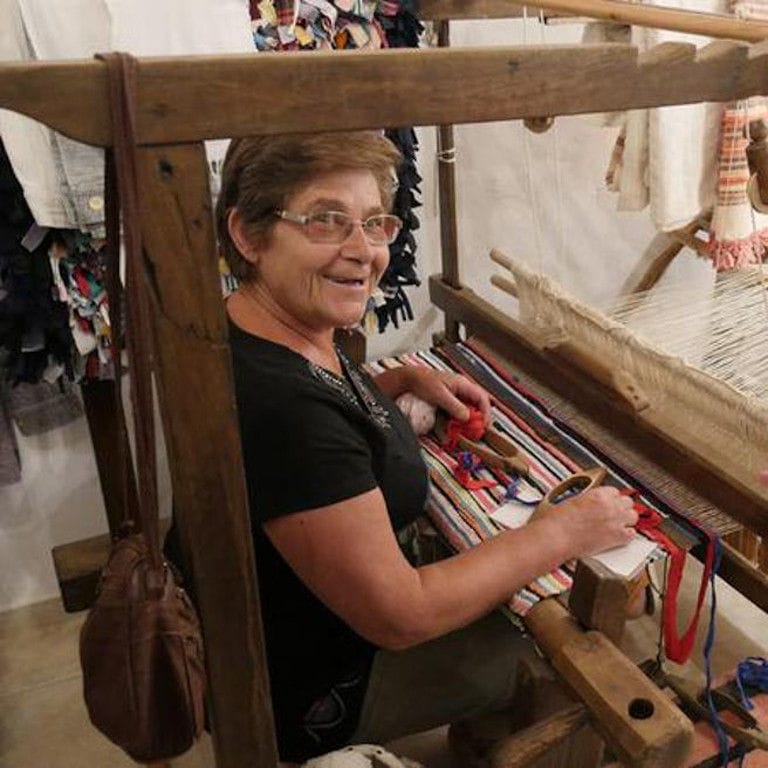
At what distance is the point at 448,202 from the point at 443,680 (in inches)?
44.6

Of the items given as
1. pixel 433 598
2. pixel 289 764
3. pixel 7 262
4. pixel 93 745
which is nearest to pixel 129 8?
pixel 7 262

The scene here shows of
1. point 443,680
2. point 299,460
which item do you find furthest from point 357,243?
point 443,680

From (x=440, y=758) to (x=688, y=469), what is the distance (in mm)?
903

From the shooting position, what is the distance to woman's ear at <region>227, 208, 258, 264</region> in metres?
A: 1.13

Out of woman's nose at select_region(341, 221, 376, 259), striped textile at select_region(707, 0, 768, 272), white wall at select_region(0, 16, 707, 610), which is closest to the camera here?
woman's nose at select_region(341, 221, 376, 259)

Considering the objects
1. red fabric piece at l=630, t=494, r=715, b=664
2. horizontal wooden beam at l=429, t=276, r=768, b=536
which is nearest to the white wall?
horizontal wooden beam at l=429, t=276, r=768, b=536

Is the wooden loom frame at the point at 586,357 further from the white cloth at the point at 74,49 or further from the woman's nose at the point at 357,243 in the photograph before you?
the white cloth at the point at 74,49

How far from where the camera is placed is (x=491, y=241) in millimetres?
2562

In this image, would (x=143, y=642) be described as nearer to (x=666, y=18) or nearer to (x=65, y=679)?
(x=666, y=18)

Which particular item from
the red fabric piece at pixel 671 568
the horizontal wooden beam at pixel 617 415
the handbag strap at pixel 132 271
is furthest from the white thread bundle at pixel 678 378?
the handbag strap at pixel 132 271

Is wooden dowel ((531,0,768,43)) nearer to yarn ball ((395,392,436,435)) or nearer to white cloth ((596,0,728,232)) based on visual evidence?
white cloth ((596,0,728,232))

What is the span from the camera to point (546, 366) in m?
1.70

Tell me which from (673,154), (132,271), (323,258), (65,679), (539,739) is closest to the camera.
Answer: (132,271)

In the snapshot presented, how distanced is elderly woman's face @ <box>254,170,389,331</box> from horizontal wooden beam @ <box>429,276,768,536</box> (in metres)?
0.58
